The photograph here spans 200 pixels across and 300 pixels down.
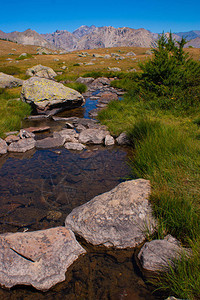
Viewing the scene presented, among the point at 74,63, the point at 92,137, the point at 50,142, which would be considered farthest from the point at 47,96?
the point at 74,63

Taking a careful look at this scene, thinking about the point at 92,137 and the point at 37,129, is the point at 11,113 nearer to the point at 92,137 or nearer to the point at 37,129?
the point at 37,129

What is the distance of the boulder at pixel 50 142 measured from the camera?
908 cm

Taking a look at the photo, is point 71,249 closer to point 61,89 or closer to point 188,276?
point 188,276

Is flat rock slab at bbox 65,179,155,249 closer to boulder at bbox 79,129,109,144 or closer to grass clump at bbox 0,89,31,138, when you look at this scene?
boulder at bbox 79,129,109,144

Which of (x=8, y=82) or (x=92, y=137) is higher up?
(x=8, y=82)

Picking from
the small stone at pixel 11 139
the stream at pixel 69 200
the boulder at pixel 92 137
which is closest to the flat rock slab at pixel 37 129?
the stream at pixel 69 200

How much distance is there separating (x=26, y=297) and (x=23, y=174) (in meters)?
4.25

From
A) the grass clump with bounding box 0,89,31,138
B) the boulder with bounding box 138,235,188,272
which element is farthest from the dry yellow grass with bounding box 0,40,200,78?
the boulder with bounding box 138,235,188,272

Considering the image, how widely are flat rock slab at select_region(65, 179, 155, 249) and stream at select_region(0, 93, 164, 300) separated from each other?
0.67 feet

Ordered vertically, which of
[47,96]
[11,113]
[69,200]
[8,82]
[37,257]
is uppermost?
[8,82]

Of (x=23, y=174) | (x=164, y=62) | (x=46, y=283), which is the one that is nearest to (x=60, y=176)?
(x=23, y=174)

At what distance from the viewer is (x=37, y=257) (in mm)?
3430

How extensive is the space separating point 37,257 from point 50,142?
6.39m

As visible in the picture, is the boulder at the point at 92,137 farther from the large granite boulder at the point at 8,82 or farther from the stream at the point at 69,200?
the large granite boulder at the point at 8,82
